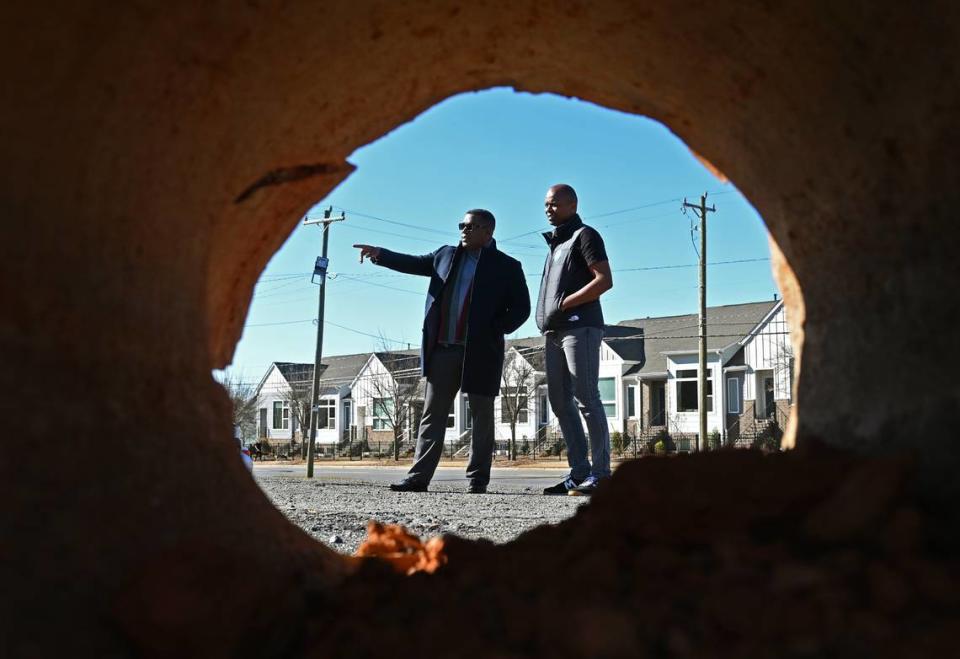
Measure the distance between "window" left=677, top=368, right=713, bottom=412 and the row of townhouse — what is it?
42 millimetres

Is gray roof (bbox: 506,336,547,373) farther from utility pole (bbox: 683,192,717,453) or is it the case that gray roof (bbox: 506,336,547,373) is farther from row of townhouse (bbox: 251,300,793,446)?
utility pole (bbox: 683,192,717,453)

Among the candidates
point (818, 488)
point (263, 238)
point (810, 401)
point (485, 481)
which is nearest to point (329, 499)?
point (485, 481)

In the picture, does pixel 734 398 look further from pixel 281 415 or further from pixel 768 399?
pixel 281 415

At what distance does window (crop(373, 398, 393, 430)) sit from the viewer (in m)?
46.2

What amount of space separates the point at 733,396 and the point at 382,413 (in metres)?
20.0

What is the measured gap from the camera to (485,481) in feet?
19.8

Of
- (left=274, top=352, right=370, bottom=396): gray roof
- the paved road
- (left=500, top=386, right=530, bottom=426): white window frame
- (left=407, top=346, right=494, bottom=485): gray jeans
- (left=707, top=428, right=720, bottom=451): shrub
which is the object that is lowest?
the paved road

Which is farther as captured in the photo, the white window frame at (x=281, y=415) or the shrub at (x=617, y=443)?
the white window frame at (x=281, y=415)

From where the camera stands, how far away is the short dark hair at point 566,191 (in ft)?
18.8

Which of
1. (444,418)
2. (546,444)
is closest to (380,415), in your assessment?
(546,444)

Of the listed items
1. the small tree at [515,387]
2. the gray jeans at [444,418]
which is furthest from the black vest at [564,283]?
the small tree at [515,387]

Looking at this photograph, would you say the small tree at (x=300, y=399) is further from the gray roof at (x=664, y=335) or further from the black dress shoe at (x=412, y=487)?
the black dress shoe at (x=412, y=487)

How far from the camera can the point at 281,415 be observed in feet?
175

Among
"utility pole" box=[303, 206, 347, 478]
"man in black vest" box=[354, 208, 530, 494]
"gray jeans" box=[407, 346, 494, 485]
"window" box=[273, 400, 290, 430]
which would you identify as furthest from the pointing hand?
"window" box=[273, 400, 290, 430]
